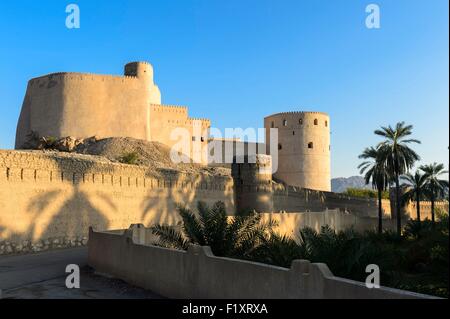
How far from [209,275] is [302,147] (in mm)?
51328

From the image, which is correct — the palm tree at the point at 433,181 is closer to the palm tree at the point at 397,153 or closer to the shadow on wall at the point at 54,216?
the palm tree at the point at 397,153

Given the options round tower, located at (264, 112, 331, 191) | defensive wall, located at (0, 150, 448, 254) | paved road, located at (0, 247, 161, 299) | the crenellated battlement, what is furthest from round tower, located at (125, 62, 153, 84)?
paved road, located at (0, 247, 161, 299)

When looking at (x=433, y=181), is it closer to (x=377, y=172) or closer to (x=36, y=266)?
(x=377, y=172)

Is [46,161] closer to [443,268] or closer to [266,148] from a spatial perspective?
[443,268]

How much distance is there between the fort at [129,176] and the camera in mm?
15539

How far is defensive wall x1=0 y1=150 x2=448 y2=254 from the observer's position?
580 inches

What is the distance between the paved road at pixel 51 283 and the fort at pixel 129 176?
2.53 m

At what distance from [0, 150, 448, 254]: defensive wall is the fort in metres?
0.03

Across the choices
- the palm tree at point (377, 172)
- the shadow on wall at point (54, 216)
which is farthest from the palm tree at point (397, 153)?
the shadow on wall at point (54, 216)

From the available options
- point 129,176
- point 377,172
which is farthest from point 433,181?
point 129,176

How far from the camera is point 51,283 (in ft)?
31.9

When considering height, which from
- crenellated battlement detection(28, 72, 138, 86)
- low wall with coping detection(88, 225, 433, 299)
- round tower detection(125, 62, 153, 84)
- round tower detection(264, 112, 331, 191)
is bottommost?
low wall with coping detection(88, 225, 433, 299)

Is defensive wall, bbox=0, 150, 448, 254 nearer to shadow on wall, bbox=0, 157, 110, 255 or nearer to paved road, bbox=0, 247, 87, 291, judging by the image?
shadow on wall, bbox=0, 157, 110, 255
